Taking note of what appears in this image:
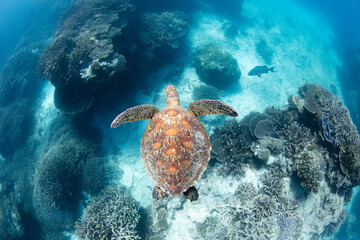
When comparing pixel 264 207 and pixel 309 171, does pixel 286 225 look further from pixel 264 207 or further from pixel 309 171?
pixel 309 171

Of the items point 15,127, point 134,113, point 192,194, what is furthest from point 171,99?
point 15,127

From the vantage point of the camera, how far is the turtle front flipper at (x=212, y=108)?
3.81 meters

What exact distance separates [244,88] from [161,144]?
955 centimetres

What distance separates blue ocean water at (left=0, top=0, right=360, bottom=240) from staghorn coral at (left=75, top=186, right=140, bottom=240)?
0.04m

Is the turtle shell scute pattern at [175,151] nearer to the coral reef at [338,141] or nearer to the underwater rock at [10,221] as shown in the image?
the coral reef at [338,141]

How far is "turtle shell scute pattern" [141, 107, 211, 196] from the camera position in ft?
10.5

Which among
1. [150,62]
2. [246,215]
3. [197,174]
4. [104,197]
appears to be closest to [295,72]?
[150,62]

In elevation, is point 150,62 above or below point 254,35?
above

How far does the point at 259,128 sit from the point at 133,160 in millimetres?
5429

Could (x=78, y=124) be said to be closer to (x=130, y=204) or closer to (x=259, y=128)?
(x=130, y=204)

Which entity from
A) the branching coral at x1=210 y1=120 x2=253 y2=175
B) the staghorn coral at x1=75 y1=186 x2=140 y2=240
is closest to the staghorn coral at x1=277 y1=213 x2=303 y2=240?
the branching coral at x1=210 y1=120 x2=253 y2=175

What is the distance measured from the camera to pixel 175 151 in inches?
125

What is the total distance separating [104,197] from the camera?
20.2ft

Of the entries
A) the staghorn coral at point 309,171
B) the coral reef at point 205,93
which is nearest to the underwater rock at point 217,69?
the coral reef at point 205,93
